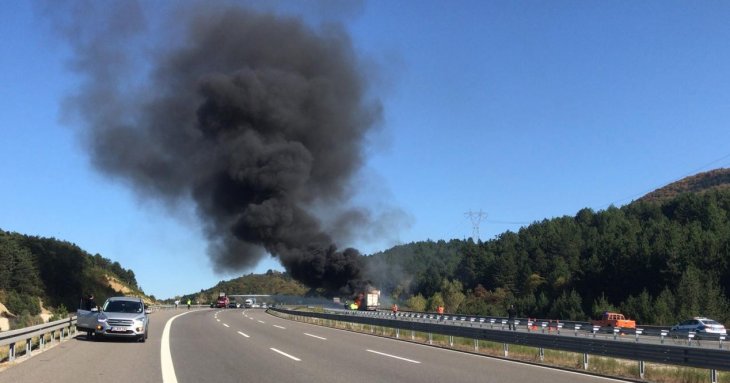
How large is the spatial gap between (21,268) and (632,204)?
104644 mm

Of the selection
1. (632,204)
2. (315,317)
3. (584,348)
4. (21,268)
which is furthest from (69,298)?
(632,204)

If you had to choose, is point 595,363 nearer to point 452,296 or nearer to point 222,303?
point 222,303

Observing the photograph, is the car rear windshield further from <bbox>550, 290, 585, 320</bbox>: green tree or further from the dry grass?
<bbox>550, 290, 585, 320</bbox>: green tree

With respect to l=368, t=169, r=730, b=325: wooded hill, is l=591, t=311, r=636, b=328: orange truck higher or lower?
lower

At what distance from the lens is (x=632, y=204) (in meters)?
121

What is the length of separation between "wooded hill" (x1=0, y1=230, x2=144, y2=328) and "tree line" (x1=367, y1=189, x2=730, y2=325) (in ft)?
134

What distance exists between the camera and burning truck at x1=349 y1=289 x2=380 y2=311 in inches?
2325

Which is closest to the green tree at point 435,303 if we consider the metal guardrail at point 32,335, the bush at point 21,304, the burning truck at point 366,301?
the burning truck at point 366,301

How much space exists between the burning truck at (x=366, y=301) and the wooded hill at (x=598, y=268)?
206 inches

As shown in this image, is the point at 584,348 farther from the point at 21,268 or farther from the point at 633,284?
the point at 21,268

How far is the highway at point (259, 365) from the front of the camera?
1135 cm

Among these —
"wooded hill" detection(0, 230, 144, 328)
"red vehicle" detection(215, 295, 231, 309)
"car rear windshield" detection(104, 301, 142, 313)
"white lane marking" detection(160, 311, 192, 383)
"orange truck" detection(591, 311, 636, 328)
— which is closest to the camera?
"white lane marking" detection(160, 311, 192, 383)

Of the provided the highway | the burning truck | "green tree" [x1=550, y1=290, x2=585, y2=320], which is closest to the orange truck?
the burning truck

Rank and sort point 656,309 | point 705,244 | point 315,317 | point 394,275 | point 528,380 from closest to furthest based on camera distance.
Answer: point 528,380
point 315,317
point 656,309
point 705,244
point 394,275
